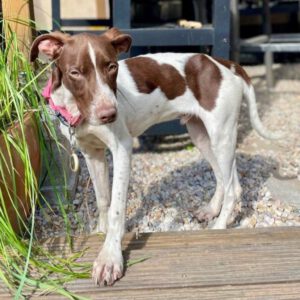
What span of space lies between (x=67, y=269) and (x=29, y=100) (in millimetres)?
1025

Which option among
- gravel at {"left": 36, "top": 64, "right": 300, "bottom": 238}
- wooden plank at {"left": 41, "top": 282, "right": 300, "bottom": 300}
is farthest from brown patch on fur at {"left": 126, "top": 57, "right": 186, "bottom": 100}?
wooden plank at {"left": 41, "top": 282, "right": 300, "bottom": 300}

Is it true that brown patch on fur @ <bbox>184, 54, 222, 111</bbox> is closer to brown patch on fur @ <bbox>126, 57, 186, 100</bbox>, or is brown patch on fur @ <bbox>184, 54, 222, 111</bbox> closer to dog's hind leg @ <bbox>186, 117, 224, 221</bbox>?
brown patch on fur @ <bbox>126, 57, 186, 100</bbox>

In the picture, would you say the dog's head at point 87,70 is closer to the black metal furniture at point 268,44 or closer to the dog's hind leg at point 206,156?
the dog's hind leg at point 206,156

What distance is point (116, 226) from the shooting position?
8.48 ft

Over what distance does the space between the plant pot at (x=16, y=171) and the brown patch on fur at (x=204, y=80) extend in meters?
0.95

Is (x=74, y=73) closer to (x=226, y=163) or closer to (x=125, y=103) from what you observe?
(x=125, y=103)

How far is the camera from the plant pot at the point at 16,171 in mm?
2576

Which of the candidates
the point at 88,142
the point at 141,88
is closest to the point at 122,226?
the point at 88,142

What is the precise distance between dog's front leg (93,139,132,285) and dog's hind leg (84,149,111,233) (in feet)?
1.07

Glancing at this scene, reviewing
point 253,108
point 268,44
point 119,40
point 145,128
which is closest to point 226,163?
point 253,108

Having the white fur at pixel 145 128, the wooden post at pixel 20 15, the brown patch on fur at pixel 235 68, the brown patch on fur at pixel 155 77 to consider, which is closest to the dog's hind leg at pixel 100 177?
the white fur at pixel 145 128

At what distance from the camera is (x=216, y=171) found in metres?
3.52

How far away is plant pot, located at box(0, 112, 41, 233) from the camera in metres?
2.58

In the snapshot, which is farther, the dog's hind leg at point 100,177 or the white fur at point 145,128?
the dog's hind leg at point 100,177
